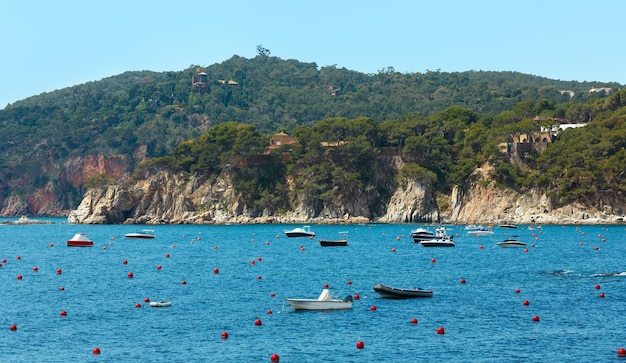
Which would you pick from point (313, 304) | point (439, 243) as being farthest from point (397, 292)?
point (439, 243)

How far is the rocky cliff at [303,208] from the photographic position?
136875 millimetres

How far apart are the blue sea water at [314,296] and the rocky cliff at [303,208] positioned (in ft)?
125

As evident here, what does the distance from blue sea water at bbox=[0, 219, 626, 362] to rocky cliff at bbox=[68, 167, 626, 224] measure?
38173 mm

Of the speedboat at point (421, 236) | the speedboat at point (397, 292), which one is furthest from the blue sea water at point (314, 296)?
the speedboat at point (421, 236)

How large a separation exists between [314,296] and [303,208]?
95.0 metres

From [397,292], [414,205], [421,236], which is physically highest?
[414,205]

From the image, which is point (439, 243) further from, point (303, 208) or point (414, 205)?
point (303, 208)

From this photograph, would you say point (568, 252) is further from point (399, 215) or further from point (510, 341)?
point (399, 215)

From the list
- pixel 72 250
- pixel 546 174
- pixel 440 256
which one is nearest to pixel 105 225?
pixel 72 250

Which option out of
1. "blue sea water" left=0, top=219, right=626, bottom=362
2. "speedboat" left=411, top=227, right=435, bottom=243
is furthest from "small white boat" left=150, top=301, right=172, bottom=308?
"speedboat" left=411, top=227, right=435, bottom=243

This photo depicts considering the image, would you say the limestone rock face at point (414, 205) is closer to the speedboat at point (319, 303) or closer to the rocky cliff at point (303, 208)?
the rocky cliff at point (303, 208)

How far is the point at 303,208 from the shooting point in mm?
152000

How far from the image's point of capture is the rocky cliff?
137 m

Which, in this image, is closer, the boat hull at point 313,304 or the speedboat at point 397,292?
the boat hull at point 313,304
